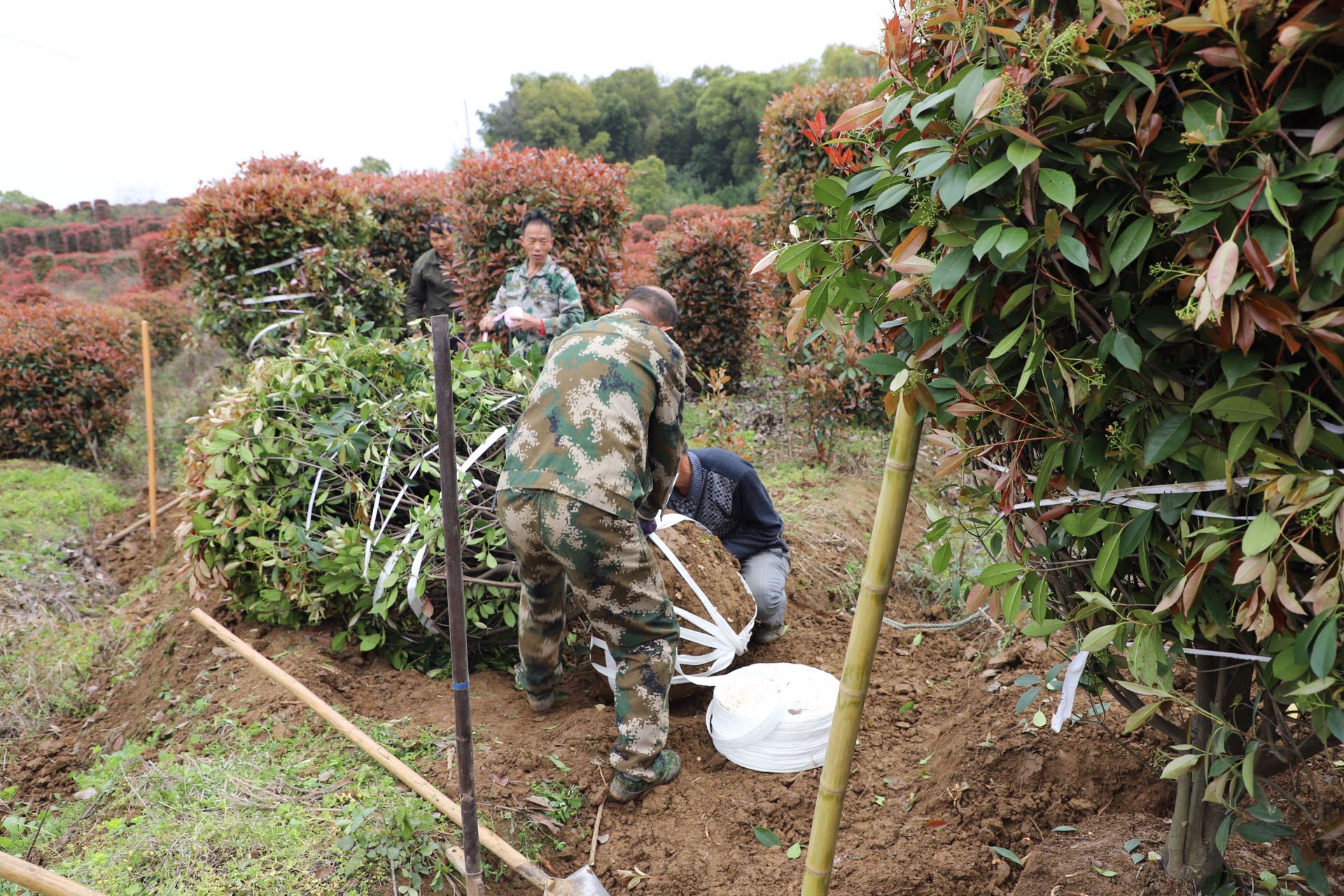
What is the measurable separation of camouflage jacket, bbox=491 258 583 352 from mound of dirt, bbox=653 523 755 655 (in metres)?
2.32

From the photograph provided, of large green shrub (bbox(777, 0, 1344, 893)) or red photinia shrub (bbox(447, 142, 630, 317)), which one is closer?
large green shrub (bbox(777, 0, 1344, 893))

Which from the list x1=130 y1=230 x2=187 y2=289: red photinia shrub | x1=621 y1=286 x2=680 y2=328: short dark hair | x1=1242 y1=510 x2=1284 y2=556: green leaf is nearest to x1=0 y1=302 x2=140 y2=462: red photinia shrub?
x1=130 y1=230 x2=187 y2=289: red photinia shrub

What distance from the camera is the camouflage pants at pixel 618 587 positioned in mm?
2906

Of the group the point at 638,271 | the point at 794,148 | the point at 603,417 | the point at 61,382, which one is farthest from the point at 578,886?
the point at 61,382

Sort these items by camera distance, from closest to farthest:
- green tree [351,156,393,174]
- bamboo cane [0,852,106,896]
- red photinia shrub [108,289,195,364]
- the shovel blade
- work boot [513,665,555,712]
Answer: bamboo cane [0,852,106,896] < the shovel blade < work boot [513,665,555,712] < red photinia shrub [108,289,195,364] < green tree [351,156,393,174]

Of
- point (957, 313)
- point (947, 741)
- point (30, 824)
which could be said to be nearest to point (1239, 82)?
point (957, 313)

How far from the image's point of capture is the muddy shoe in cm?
411

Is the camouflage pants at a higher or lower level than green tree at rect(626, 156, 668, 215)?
lower

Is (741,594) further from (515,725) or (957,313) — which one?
(957,313)

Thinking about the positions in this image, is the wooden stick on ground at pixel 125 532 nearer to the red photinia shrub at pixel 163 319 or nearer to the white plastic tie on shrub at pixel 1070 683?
the red photinia shrub at pixel 163 319

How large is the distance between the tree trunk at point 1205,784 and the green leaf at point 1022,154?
1.09 metres

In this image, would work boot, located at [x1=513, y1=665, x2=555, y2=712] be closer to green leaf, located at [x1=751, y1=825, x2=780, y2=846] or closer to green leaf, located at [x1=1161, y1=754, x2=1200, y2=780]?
green leaf, located at [x1=751, y1=825, x2=780, y2=846]

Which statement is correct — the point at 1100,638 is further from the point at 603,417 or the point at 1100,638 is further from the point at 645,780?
the point at 645,780

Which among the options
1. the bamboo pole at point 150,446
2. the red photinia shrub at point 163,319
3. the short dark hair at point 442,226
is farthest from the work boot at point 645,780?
the red photinia shrub at point 163,319
